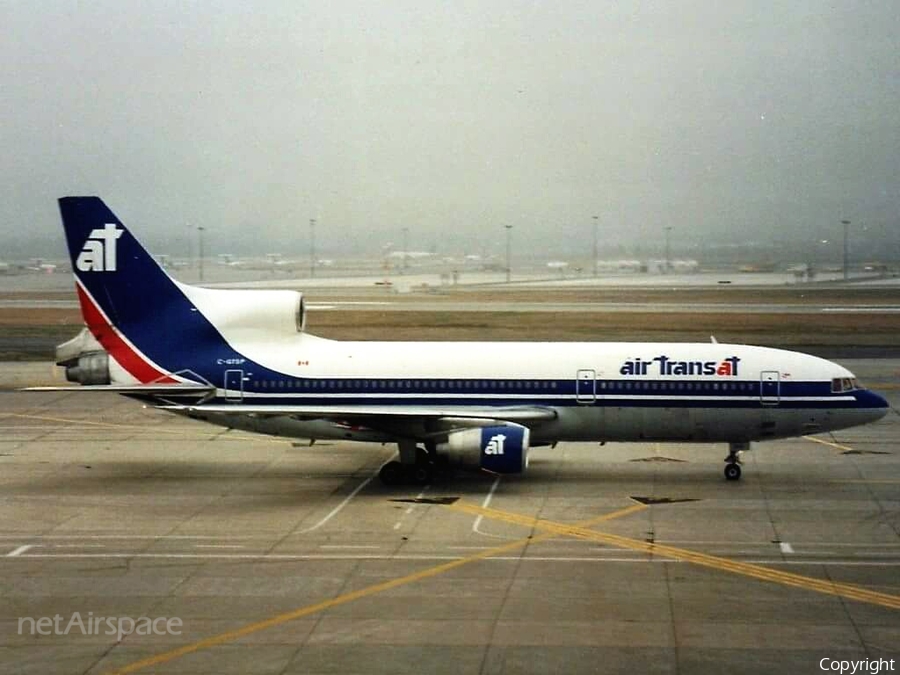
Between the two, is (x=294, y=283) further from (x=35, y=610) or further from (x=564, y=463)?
(x=35, y=610)

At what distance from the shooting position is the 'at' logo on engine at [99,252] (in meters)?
31.4

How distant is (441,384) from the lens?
30.3 meters

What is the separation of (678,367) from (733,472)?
3.12 metres

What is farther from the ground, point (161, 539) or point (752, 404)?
point (752, 404)

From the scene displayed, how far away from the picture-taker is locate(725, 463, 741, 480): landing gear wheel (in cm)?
3014

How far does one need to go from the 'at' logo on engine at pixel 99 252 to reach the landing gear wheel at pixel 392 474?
9.38 meters

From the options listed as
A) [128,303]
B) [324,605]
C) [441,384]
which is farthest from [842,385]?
[128,303]

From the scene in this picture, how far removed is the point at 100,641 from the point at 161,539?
22.2ft

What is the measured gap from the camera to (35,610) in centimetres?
1895

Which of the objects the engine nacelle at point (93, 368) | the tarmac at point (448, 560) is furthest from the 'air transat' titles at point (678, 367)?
the engine nacelle at point (93, 368)

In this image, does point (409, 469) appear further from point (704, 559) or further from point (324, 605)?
point (324, 605)

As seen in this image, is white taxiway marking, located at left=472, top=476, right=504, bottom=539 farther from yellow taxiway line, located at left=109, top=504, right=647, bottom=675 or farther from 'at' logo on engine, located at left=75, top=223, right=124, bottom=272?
'at' logo on engine, located at left=75, top=223, right=124, bottom=272

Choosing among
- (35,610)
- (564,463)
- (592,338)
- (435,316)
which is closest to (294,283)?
(435,316)

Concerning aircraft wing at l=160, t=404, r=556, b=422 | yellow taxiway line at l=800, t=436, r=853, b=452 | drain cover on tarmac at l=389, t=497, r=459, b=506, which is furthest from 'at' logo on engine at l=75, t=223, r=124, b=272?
yellow taxiway line at l=800, t=436, r=853, b=452
